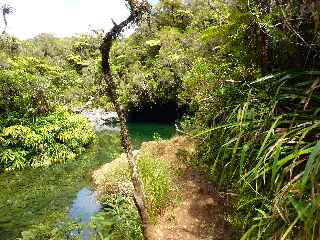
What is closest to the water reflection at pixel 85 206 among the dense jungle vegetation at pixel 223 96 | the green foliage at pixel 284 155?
the dense jungle vegetation at pixel 223 96

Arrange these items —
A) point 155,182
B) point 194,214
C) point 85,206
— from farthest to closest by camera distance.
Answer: point 85,206 < point 155,182 < point 194,214

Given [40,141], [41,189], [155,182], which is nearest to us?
[155,182]

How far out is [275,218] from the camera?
3.21 metres

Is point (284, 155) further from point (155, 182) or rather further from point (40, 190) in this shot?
point (40, 190)

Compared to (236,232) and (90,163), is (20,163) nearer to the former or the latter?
(90,163)

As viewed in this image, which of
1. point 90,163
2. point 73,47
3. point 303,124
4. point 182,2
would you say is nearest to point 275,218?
point 303,124

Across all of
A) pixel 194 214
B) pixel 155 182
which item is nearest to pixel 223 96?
pixel 194 214

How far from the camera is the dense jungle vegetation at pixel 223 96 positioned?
3355 mm

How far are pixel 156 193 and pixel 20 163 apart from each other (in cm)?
1329

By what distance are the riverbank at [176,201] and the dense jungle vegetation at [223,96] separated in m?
0.43

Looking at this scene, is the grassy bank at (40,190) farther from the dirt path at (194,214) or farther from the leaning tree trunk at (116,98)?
the leaning tree trunk at (116,98)

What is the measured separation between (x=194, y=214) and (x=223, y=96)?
337cm

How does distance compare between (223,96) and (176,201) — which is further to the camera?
(176,201)

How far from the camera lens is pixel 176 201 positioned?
32.3 feet
